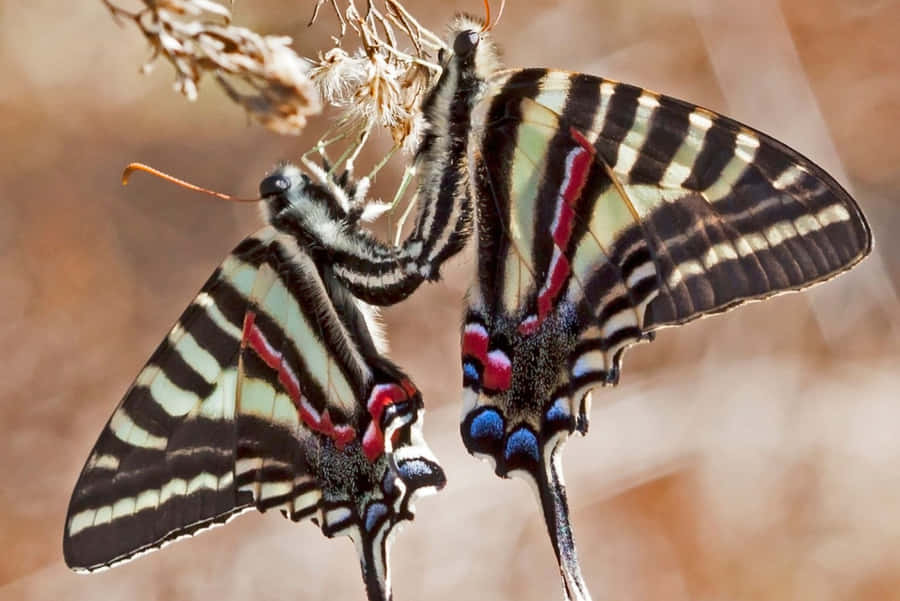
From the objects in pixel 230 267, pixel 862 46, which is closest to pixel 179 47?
pixel 230 267

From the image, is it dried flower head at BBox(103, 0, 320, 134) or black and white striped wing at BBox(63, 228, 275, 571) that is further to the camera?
black and white striped wing at BBox(63, 228, 275, 571)

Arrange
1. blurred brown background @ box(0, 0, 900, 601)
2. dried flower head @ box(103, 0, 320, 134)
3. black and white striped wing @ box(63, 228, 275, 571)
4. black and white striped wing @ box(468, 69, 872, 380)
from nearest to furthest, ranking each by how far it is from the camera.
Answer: dried flower head @ box(103, 0, 320, 134)
black and white striped wing @ box(468, 69, 872, 380)
black and white striped wing @ box(63, 228, 275, 571)
blurred brown background @ box(0, 0, 900, 601)

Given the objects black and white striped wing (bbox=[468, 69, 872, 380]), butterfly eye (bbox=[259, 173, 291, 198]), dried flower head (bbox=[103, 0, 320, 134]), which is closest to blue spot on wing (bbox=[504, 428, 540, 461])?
black and white striped wing (bbox=[468, 69, 872, 380])

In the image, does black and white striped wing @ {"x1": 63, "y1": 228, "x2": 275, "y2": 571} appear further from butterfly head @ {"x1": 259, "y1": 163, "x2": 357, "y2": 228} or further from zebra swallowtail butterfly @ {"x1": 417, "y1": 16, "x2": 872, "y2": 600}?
zebra swallowtail butterfly @ {"x1": 417, "y1": 16, "x2": 872, "y2": 600}

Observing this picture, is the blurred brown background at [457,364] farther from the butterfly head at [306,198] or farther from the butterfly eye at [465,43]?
the butterfly eye at [465,43]

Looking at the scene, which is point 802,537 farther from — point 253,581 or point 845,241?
point 845,241

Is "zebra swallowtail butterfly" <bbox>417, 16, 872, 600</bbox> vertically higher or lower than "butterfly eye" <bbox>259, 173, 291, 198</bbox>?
lower

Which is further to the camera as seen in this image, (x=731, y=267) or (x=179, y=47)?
(x=731, y=267)
